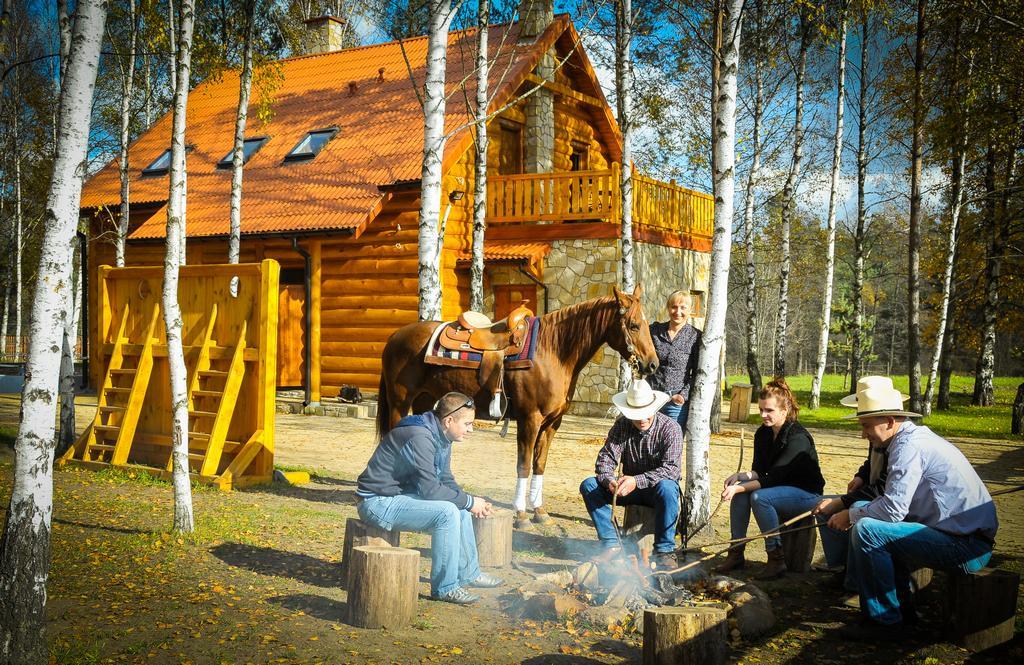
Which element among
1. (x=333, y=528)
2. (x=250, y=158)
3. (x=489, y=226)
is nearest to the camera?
(x=333, y=528)

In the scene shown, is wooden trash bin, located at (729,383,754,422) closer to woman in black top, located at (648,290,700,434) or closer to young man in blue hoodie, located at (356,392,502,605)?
woman in black top, located at (648,290,700,434)

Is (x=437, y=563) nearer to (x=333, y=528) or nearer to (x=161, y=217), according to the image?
(x=333, y=528)

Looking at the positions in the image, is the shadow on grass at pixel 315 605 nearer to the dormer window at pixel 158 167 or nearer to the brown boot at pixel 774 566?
the brown boot at pixel 774 566

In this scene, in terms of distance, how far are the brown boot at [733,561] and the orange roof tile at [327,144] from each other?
1104 centimetres

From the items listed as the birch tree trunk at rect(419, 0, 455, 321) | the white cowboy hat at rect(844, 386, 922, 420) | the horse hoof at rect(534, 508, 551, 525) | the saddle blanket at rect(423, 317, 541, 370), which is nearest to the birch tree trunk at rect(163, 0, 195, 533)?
the saddle blanket at rect(423, 317, 541, 370)

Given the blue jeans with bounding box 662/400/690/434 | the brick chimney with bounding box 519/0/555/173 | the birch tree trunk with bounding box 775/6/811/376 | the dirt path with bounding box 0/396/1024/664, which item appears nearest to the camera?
the dirt path with bounding box 0/396/1024/664

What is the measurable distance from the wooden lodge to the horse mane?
774 centimetres

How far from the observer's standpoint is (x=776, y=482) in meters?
6.11

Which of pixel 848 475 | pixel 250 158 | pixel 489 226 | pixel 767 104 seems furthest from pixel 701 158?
pixel 848 475

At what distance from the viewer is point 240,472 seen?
8852 millimetres

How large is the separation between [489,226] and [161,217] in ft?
24.0

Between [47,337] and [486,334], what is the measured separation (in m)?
4.43

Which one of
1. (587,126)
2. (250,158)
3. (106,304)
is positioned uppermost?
(587,126)

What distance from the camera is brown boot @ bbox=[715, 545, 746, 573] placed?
244 inches
